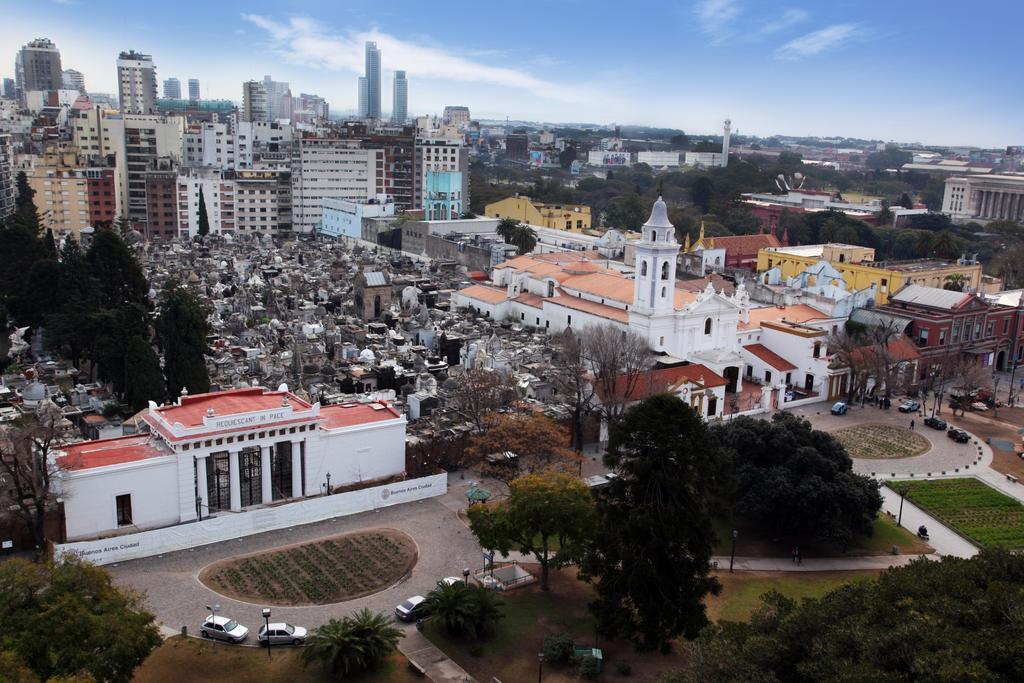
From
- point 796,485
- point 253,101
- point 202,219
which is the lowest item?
point 796,485

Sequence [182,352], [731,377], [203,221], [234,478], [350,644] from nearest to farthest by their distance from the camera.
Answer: [350,644]
[234,478]
[182,352]
[731,377]
[203,221]

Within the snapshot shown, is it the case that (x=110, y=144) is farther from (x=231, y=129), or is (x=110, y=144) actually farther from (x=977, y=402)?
(x=977, y=402)

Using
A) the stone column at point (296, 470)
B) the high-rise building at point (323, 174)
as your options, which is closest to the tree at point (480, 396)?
the stone column at point (296, 470)

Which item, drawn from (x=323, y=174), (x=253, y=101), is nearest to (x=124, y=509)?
(x=323, y=174)

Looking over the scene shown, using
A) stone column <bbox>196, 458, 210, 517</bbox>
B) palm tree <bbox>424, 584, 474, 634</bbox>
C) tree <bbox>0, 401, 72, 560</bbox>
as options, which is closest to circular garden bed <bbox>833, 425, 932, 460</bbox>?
palm tree <bbox>424, 584, 474, 634</bbox>

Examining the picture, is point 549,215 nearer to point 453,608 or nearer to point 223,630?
point 453,608

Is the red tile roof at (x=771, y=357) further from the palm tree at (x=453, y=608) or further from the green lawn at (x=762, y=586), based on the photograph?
the palm tree at (x=453, y=608)

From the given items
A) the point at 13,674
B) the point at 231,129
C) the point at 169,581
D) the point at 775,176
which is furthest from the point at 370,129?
the point at 13,674

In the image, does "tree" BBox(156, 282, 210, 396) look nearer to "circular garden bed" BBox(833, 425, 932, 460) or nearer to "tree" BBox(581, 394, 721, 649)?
"tree" BBox(581, 394, 721, 649)
